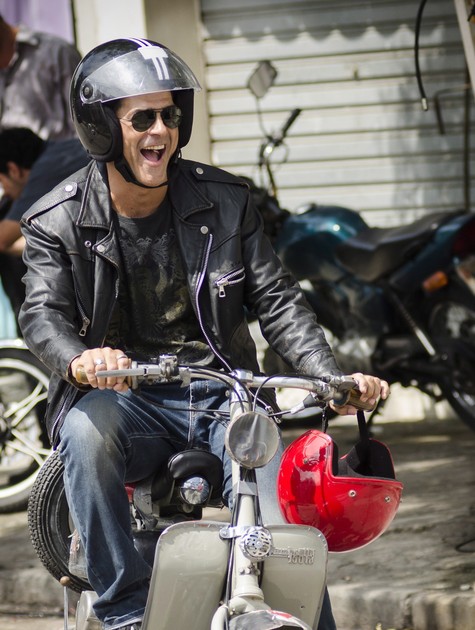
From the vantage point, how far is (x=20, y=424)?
20.7 feet

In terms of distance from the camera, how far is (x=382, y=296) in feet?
22.9

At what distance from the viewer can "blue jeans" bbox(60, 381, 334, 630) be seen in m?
3.32

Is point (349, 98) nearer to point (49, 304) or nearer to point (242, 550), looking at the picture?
point (49, 304)

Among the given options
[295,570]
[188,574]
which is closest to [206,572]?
[188,574]

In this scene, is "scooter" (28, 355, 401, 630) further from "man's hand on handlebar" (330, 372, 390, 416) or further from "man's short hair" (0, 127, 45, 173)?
"man's short hair" (0, 127, 45, 173)

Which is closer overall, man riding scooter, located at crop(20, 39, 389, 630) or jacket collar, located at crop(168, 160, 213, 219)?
man riding scooter, located at crop(20, 39, 389, 630)

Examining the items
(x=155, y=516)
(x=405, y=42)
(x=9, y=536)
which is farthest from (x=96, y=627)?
(x=405, y=42)

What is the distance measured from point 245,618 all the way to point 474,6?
10.1ft

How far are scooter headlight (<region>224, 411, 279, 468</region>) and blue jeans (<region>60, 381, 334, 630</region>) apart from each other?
1.26ft

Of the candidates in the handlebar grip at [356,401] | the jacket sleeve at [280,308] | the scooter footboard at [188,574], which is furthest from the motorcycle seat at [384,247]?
the scooter footboard at [188,574]

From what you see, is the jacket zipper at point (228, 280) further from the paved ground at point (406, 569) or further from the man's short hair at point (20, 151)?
the man's short hair at point (20, 151)

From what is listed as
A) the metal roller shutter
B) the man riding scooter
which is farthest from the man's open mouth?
the metal roller shutter

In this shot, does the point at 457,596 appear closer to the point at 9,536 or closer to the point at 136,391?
the point at 136,391

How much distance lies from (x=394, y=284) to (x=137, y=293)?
10.9 feet
